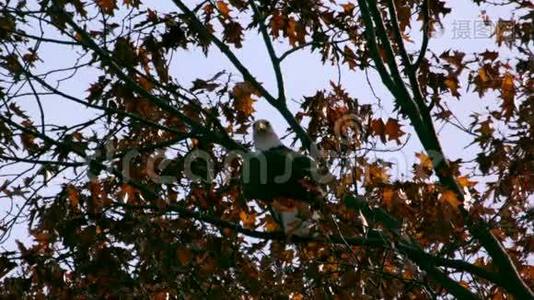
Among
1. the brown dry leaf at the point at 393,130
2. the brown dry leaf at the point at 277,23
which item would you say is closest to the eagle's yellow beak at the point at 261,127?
the brown dry leaf at the point at 277,23

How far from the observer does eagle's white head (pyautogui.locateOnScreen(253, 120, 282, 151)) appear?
7906mm

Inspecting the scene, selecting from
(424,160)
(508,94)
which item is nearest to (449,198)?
(424,160)

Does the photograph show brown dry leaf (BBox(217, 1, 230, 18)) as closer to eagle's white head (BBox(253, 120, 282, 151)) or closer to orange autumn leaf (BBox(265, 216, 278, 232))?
eagle's white head (BBox(253, 120, 282, 151))

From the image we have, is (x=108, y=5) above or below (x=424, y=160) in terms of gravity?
above

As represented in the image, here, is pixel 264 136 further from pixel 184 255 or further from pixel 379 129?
pixel 184 255

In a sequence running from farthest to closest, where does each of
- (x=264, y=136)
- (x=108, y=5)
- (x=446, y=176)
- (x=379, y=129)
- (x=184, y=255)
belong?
(x=264, y=136) < (x=108, y=5) < (x=379, y=129) < (x=184, y=255) < (x=446, y=176)

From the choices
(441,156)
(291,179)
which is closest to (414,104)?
(441,156)

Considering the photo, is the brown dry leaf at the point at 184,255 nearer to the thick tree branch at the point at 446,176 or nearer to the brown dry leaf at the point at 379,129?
the brown dry leaf at the point at 379,129

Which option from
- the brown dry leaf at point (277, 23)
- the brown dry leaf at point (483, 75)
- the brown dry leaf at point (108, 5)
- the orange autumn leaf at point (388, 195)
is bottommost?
the orange autumn leaf at point (388, 195)

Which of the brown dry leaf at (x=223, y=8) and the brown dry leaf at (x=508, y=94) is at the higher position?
the brown dry leaf at (x=223, y=8)

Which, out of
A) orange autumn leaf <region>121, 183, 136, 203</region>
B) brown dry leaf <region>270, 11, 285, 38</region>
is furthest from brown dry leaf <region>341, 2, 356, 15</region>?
orange autumn leaf <region>121, 183, 136, 203</region>

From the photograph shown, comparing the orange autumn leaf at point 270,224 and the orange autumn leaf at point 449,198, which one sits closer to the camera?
the orange autumn leaf at point 449,198

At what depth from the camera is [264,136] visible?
8.03m

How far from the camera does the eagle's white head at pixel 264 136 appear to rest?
7906mm
